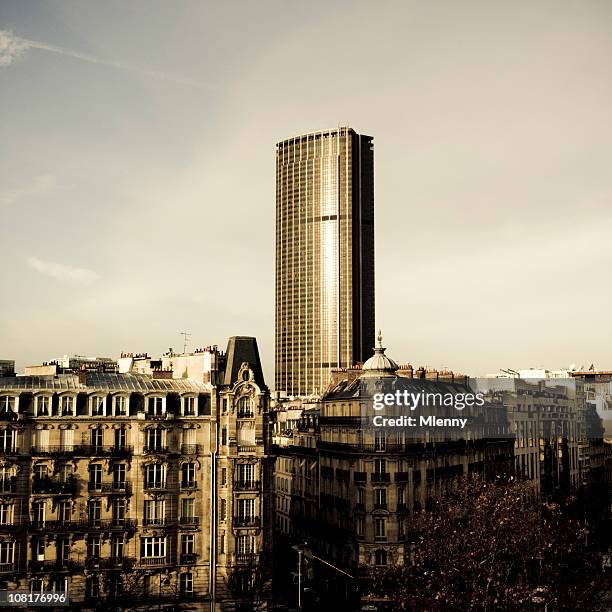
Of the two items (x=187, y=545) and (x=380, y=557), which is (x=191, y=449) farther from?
(x=380, y=557)

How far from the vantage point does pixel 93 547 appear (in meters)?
70.4

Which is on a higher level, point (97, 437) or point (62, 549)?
point (97, 437)

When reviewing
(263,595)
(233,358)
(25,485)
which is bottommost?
(263,595)

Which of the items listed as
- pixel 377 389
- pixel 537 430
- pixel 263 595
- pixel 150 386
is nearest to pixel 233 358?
pixel 150 386

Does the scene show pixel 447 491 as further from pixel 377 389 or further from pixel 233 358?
pixel 233 358

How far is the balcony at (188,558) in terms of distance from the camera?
7219 cm

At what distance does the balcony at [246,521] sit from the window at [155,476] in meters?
6.90

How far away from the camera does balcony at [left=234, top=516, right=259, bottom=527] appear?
73.1 metres

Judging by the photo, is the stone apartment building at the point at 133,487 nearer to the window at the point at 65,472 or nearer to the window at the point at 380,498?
the window at the point at 65,472

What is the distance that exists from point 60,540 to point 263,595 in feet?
57.8

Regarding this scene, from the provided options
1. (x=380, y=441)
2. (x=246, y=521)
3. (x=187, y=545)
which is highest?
(x=380, y=441)

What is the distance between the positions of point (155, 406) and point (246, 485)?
10349 millimetres

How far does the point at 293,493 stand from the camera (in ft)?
338

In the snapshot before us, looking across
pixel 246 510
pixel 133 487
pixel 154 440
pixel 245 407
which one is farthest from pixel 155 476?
pixel 245 407
